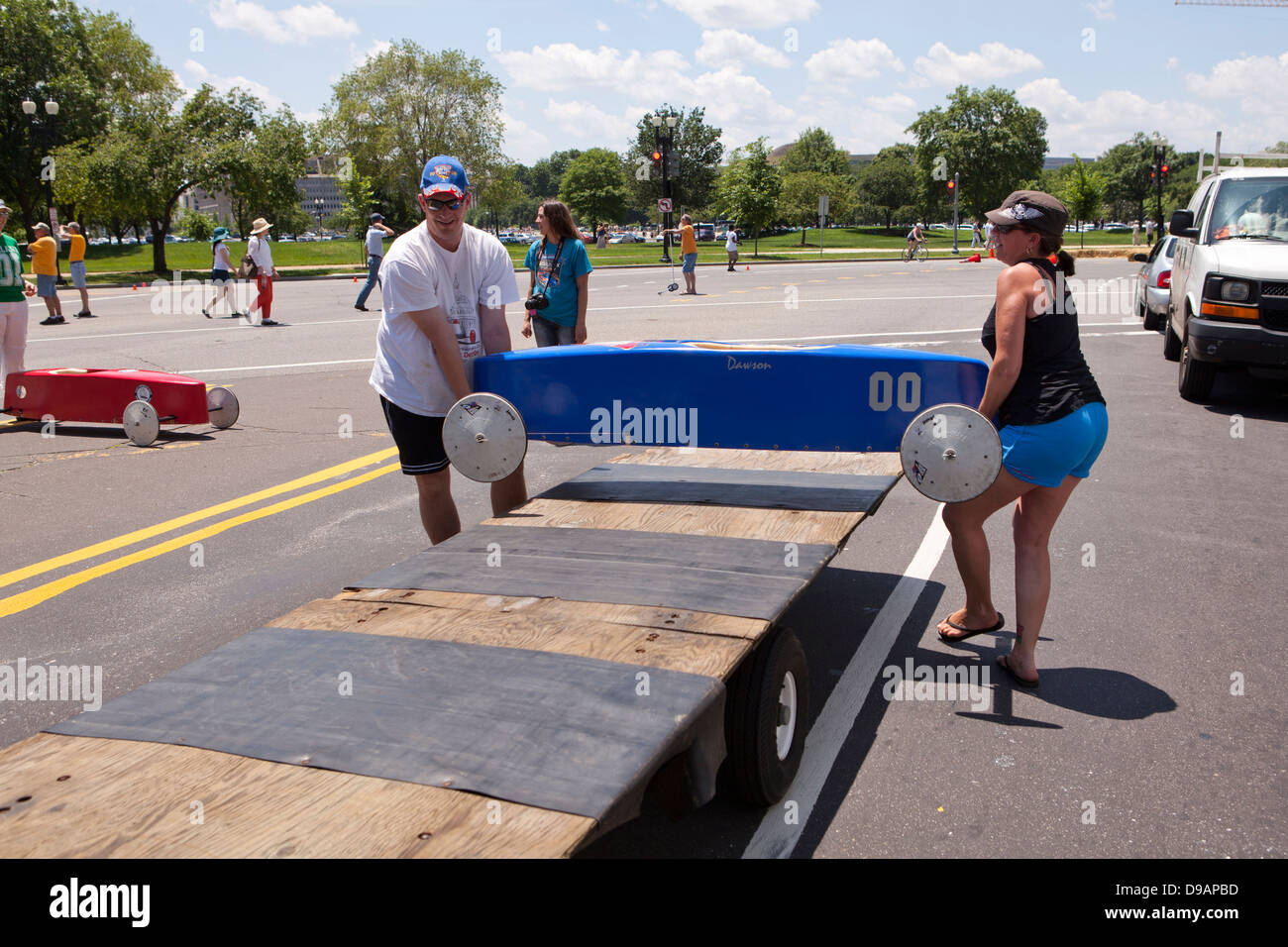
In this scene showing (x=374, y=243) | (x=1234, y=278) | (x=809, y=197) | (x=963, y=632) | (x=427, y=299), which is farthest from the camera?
(x=809, y=197)

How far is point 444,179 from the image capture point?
4.39 m

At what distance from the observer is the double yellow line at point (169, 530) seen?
510 centimetres

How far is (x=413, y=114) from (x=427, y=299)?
7232cm

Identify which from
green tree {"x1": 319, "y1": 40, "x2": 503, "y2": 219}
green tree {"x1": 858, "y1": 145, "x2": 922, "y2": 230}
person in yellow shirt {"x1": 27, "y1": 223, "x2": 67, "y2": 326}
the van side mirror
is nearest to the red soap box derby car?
person in yellow shirt {"x1": 27, "y1": 223, "x2": 67, "y2": 326}

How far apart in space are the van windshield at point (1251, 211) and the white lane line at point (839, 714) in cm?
734

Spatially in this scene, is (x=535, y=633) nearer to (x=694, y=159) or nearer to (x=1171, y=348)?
(x=1171, y=348)

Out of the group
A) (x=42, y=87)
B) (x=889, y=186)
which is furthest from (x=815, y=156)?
(x=42, y=87)

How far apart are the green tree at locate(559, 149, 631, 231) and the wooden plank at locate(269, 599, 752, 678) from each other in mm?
115073

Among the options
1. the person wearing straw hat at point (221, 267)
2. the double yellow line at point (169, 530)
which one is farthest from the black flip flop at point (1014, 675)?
the person wearing straw hat at point (221, 267)

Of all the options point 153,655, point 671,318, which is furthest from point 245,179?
point 153,655

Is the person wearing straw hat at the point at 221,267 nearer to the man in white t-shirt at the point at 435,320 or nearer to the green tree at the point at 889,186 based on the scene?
the man in white t-shirt at the point at 435,320

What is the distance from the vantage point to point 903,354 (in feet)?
14.9

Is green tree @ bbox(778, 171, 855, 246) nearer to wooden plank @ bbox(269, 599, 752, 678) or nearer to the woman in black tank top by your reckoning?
the woman in black tank top
